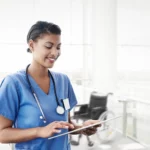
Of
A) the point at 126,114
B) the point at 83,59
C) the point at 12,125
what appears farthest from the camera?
the point at 83,59

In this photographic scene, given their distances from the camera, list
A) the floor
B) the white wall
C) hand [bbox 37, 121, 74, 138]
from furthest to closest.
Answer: the white wall
the floor
hand [bbox 37, 121, 74, 138]

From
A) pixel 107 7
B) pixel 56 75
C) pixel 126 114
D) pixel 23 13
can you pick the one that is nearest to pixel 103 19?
pixel 107 7

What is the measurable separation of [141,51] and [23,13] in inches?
66.4

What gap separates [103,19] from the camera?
331cm

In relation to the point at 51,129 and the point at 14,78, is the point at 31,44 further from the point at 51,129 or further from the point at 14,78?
the point at 51,129

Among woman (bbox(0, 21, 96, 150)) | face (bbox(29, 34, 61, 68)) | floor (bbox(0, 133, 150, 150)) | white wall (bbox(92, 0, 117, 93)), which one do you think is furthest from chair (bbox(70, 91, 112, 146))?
face (bbox(29, 34, 61, 68))

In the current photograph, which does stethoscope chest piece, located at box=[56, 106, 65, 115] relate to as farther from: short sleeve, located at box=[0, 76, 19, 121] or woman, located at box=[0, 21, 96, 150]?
short sleeve, located at box=[0, 76, 19, 121]

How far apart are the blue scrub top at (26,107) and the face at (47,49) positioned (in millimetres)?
94

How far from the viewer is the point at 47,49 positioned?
2.59 ft

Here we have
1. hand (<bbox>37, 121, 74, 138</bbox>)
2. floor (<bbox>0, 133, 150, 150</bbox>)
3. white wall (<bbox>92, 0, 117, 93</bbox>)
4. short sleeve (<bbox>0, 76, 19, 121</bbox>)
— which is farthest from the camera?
white wall (<bbox>92, 0, 117, 93</bbox>)

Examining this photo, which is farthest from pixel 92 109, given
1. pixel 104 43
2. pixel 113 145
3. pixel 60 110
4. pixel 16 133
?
pixel 16 133

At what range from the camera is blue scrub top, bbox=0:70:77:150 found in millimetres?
760

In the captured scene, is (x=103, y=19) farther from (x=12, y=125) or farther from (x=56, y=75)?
(x=12, y=125)

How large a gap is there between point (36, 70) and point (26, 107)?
0.15 m
